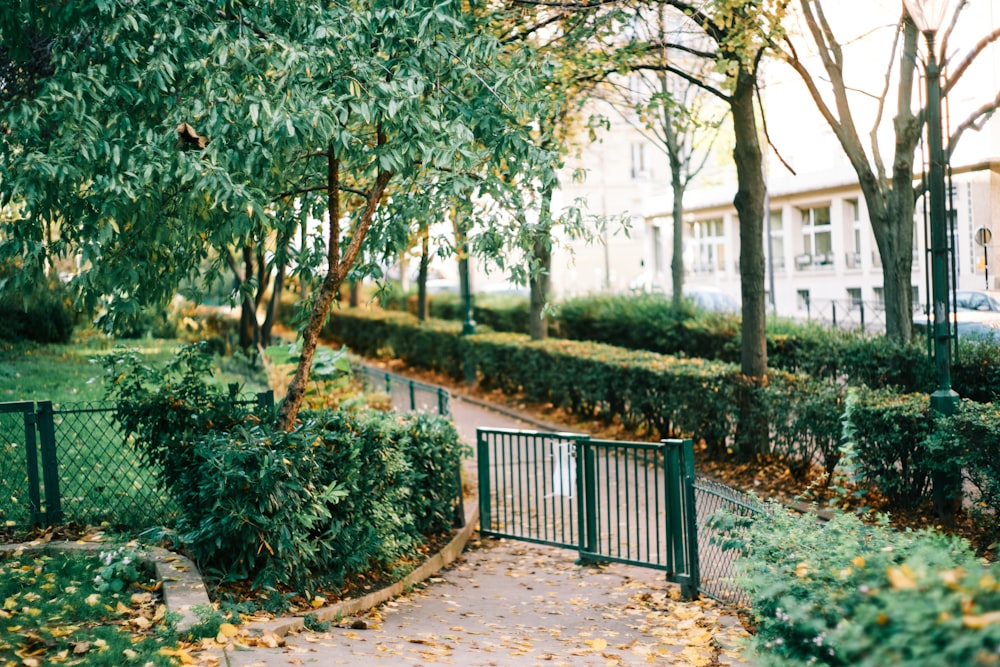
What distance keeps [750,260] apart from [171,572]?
7.90 m

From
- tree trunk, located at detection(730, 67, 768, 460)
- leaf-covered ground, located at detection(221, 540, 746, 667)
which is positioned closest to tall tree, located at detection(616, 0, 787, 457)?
tree trunk, located at detection(730, 67, 768, 460)

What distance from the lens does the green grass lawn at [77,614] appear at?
16.0 feet

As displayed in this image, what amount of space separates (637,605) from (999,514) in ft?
9.70

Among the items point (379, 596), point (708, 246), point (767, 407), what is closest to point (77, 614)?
point (379, 596)

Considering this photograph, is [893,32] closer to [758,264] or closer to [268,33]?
[758,264]

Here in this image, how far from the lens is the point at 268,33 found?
6.75 meters

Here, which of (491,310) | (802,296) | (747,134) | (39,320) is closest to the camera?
(747,134)

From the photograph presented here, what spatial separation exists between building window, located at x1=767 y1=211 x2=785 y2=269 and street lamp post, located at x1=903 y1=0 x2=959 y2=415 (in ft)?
100.0

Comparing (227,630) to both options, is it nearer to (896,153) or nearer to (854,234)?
(896,153)

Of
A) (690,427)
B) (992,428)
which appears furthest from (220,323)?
(992,428)

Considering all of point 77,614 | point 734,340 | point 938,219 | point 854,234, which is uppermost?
point 854,234

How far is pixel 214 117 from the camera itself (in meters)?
6.15

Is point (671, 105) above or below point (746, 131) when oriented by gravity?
above

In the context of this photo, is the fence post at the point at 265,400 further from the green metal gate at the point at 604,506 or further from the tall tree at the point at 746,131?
the tall tree at the point at 746,131
